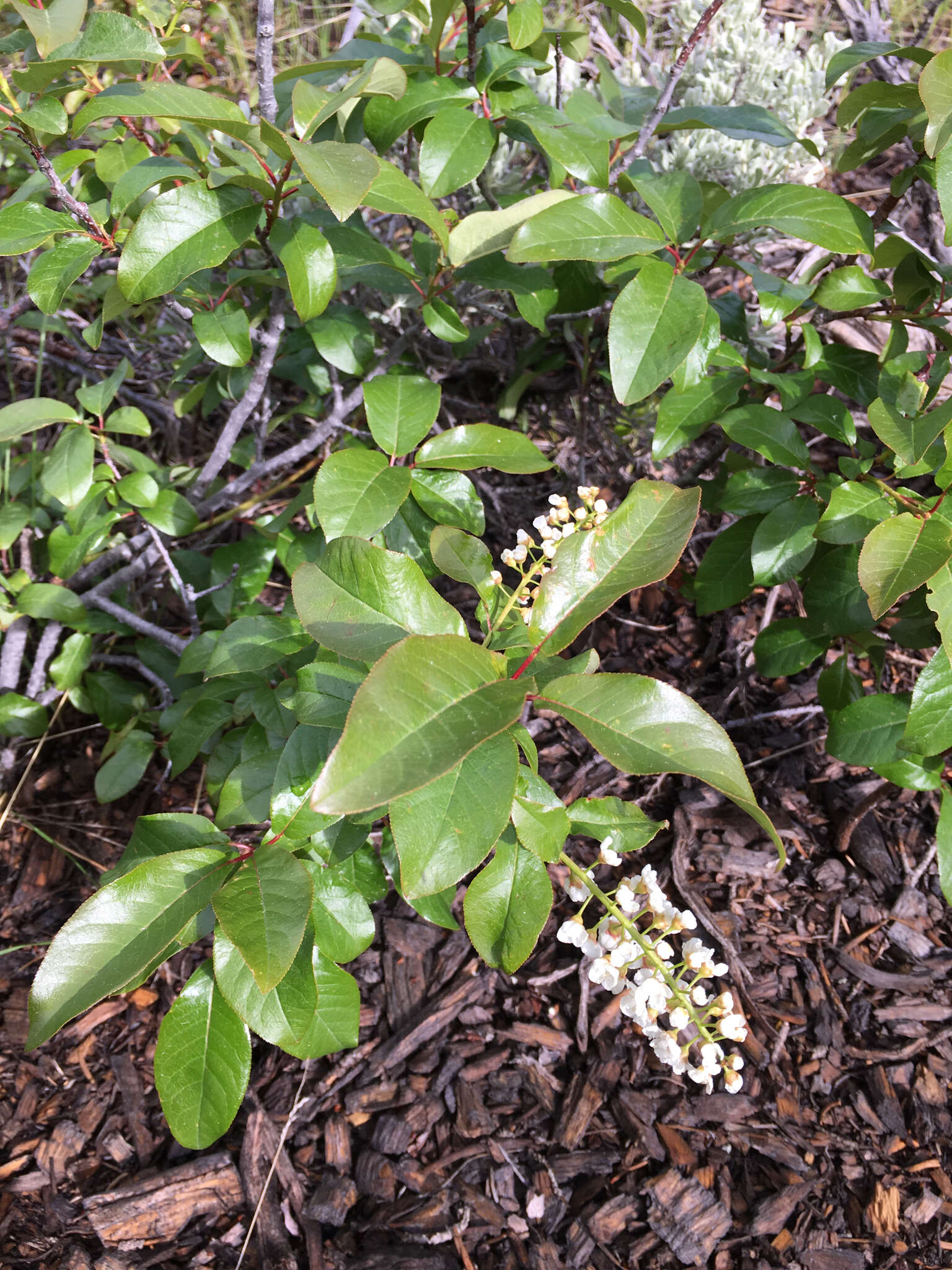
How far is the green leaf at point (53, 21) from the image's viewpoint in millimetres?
1128

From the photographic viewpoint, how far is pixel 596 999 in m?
1.61

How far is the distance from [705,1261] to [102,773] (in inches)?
53.0

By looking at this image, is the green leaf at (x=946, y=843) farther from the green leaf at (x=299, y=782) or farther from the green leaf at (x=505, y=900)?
the green leaf at (x=299, y=782)

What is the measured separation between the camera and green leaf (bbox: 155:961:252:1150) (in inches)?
40.5

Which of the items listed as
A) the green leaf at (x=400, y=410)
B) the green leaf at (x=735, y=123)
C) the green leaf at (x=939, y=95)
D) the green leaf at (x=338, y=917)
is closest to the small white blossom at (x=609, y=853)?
the green leaf at (x=338, y=917)

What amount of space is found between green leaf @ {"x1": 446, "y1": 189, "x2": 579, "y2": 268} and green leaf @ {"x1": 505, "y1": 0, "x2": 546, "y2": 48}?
27 centimetres

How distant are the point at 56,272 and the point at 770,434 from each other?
1.12m

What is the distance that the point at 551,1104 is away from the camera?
1505 millimetres

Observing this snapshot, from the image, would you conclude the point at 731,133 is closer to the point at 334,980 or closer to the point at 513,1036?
the point at 334,980

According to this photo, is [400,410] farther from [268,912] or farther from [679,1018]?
[679,1018]

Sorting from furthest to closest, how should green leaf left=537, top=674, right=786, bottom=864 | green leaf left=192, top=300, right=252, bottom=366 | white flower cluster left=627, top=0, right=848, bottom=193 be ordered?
white flower cluster left=627, top=0, right=848, bottom=193, green leaf left=192, top=300, right=252, bottom=366, green leaf left=537, top=674, right=786, bottom=864

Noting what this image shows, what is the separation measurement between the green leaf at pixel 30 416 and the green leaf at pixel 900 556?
4.36 feet

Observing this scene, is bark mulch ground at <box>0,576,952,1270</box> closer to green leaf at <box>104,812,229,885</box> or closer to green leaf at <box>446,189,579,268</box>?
green leaf at <box>104,812,229,885</box>

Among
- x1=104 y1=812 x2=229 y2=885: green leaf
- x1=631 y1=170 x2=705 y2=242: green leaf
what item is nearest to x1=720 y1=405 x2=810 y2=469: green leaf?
x1=631 y1=170 x2=705 y2=242: green leaf
